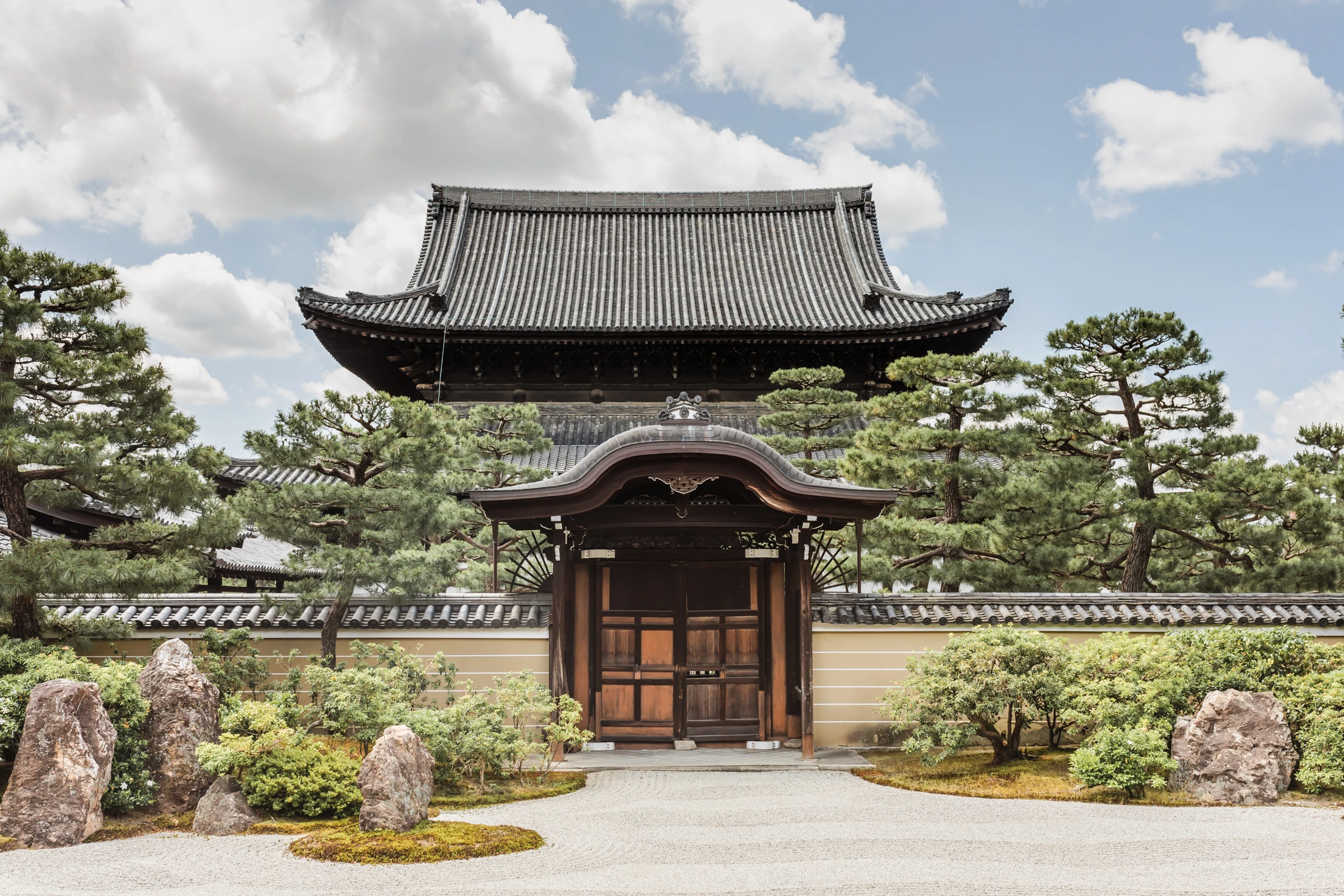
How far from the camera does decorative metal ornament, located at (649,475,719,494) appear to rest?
31.8 ft

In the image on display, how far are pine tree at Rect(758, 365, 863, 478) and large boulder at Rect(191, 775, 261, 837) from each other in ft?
28.5

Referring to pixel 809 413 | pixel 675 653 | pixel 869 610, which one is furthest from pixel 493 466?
pixel 869 610

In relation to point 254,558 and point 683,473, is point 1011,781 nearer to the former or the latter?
point 683,473

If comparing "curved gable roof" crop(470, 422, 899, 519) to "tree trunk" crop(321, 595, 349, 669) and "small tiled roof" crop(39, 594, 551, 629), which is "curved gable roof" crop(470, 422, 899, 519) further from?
"tree trunk" crop(321, 595, 349, 669)

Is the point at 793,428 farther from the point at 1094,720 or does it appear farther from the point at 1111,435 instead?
the point at 1094,720

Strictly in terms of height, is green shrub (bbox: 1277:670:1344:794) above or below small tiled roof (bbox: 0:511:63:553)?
below

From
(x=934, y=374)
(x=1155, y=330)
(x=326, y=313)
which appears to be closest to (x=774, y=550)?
(x=934, y=374)

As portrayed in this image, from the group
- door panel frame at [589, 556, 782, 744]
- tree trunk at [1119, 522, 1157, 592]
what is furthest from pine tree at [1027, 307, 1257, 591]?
door panel frame at [589, 556, 782, 744]

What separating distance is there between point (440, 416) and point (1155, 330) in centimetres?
949

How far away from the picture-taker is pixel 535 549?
1162 centimetres

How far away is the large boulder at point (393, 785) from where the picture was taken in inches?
266

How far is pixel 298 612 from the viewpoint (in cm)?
1040

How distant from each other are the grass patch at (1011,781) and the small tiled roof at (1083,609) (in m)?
1.61

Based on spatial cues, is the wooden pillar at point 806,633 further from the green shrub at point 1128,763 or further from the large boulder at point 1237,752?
the large boulder at point 1237,752
